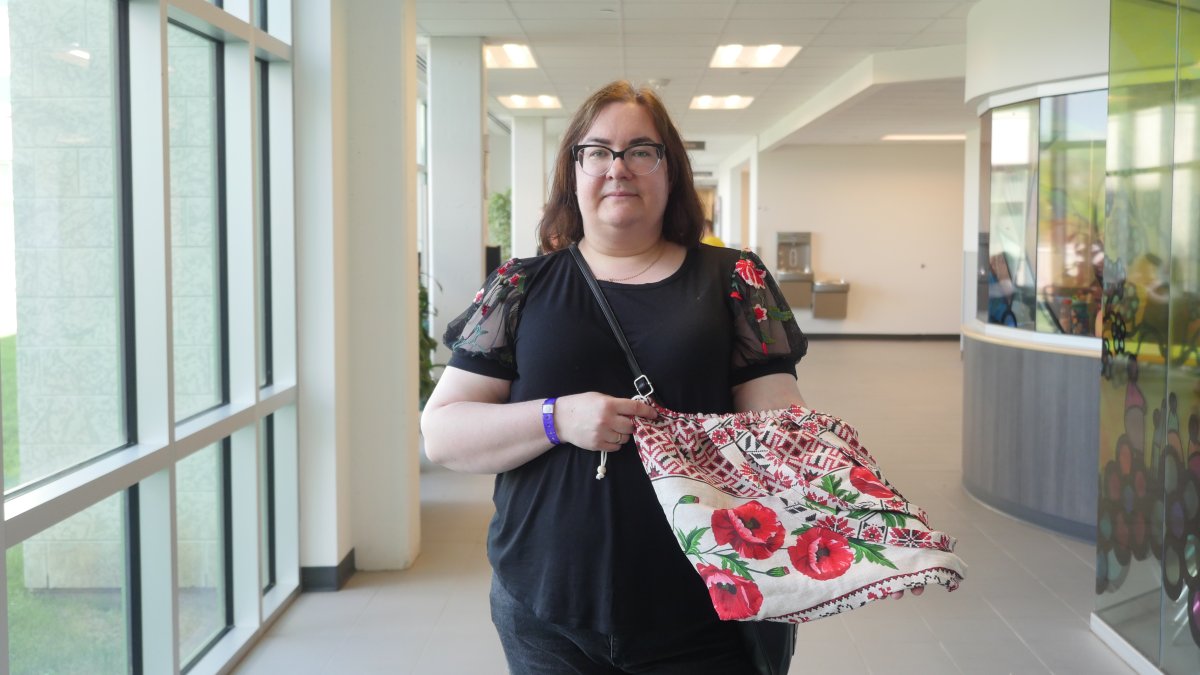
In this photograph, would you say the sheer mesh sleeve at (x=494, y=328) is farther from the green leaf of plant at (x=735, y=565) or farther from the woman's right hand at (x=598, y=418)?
the green leaf of plant at (x=735, y=565)

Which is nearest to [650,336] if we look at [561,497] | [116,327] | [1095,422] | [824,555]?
[561,497]

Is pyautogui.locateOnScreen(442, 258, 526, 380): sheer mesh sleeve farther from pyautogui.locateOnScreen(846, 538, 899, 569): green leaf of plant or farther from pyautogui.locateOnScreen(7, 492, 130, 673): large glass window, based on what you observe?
pyautogui.locateOnScreen(7, 492, 130, 673): large glass window

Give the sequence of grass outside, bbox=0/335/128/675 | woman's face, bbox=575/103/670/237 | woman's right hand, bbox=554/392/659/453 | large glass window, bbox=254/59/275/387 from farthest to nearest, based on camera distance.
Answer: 1. large glass window, bbox=254/59/275/387
2. grass outside, bbox=0/335/128/675
3. woman's face, bbox=575/103/670/237
4. woman's right hand, bbox=554/392/659/453

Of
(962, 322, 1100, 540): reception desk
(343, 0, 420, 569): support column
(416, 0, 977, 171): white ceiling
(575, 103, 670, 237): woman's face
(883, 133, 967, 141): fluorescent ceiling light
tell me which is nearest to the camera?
(575, 103, 670, 237): woman's face

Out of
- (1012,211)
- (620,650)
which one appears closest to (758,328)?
(620,650)

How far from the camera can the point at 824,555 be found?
4.89 feet

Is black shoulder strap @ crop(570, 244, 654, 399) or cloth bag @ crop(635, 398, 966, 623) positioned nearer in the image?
cloth bag @ crop(635, 398, 966, 623)

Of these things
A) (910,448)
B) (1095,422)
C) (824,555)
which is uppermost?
(824,555)

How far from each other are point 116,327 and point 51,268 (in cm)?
42

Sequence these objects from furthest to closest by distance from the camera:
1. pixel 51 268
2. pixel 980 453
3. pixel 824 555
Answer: pixel 980 453 < pixel 51 268 < pixel 824 555

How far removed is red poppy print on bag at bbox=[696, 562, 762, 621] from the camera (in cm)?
149

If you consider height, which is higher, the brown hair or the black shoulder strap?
the brown hair

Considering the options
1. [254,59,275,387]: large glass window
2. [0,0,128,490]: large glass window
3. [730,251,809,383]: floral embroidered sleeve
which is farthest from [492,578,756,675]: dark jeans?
[254,59,275,387]: large glass window

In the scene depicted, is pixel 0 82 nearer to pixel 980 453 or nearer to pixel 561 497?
pixel 561 497
